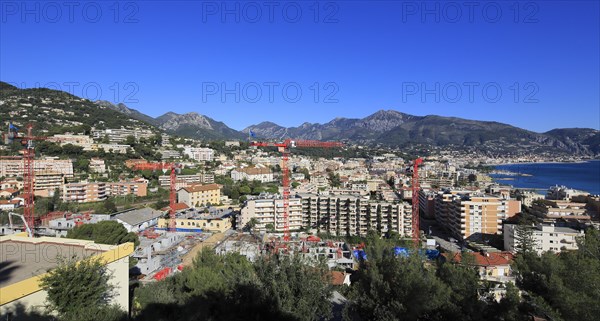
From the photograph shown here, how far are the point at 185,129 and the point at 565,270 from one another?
72.1m

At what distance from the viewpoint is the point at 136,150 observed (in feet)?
91.9

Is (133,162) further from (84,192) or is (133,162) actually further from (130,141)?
(84,192)

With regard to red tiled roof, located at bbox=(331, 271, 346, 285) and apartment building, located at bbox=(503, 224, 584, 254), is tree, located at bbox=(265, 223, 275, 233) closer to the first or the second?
red tiled roof, located at bbox=(331, 271, 346, 285)

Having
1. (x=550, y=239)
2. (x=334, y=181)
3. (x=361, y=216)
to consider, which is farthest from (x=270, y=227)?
(x=334, y=181)

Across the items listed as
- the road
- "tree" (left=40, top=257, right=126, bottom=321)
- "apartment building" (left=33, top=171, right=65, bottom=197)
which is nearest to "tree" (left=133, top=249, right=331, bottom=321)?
"tree" (left=40, top=257, right=126, bottom=321)

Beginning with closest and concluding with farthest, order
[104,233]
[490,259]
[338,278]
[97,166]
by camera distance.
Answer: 1. [338,278]
2. [104,233]
3. [490,259]
4. [97,166]

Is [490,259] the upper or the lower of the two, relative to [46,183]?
lower

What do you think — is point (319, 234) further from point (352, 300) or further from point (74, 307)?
point (74, 307)

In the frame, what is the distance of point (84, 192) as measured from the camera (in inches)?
712

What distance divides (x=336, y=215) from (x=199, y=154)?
74.8 feet

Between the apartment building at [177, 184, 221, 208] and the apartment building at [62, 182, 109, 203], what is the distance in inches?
155

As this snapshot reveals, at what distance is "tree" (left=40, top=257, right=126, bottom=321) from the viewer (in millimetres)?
3570

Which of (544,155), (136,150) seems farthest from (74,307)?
(544,155)

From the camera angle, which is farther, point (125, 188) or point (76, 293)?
point (125, 188)
